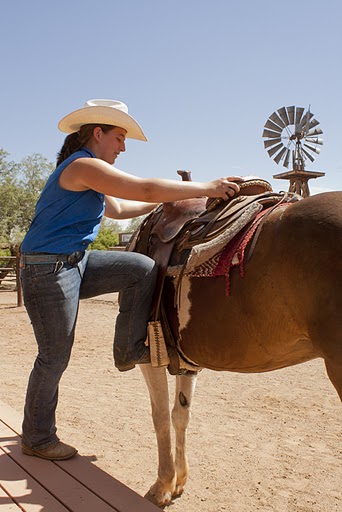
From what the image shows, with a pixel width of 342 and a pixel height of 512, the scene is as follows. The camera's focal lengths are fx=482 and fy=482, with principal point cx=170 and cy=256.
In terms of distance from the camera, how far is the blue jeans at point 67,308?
236 centimetres

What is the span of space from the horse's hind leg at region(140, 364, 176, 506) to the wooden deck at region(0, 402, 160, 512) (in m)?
0.43

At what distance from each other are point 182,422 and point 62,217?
156 centimetres

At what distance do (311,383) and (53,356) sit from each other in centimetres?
411

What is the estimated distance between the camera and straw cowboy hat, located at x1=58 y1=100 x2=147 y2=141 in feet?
7.97

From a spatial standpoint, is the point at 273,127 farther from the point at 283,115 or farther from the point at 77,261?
the point at 77,261

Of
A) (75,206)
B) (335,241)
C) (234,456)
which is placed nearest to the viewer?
(335,241)

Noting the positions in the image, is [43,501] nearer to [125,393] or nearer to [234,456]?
[234,456]

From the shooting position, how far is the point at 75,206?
2316mm

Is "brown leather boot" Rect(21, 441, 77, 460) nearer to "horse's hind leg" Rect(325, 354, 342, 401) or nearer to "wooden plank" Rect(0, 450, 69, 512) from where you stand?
"wooden plank" Rect(0, 450, 69, 512)

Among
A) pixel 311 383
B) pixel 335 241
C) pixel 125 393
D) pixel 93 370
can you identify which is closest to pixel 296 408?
pixel 311 383

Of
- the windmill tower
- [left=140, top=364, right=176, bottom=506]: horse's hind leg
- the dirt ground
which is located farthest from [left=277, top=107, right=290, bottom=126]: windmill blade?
[left=140, top=364, right=176, bottom=506]: horse's hind leg

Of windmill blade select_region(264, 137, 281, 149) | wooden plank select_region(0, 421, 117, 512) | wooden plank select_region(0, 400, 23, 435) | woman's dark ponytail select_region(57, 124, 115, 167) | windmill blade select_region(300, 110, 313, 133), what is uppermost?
windmill blade select_region(300, 110, 313, 133)

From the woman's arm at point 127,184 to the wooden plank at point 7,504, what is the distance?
4.70 feet

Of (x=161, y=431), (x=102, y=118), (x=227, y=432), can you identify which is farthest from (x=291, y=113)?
(x=161, y=431)
